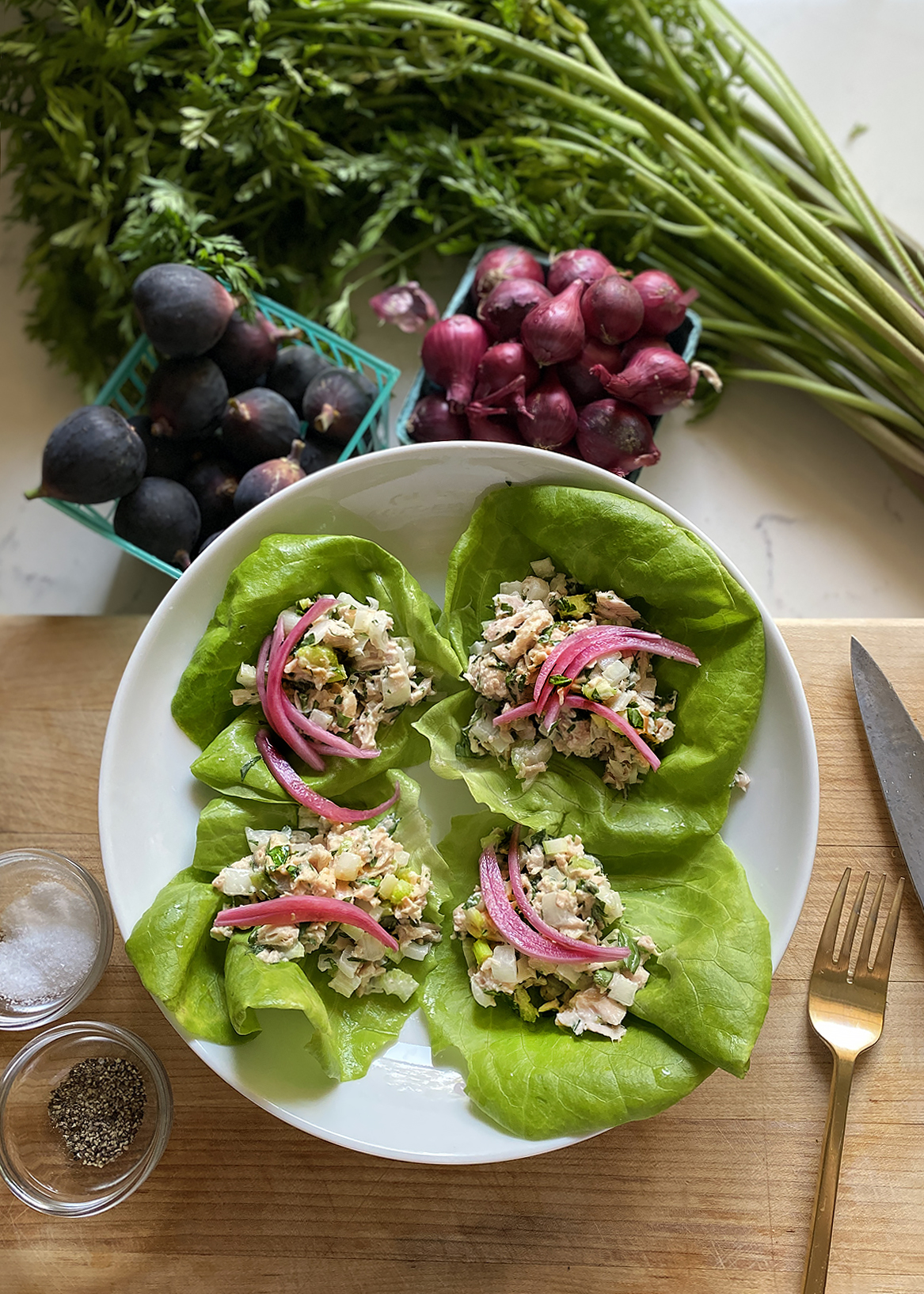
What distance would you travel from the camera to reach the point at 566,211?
2.05 meters

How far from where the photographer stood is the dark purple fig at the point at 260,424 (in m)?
1.96

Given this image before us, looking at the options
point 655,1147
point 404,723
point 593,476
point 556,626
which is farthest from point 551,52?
point 655,1147

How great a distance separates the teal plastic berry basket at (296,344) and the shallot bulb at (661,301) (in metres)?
0.53

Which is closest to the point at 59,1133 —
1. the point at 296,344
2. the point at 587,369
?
the point at 296,344

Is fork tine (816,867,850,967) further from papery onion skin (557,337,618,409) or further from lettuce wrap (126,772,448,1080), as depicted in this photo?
papery onion skin (557,337,618,409)

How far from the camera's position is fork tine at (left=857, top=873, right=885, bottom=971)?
1765mm

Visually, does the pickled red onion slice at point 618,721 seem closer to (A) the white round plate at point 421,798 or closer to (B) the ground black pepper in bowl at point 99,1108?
(A) the white round plate at point 421,798

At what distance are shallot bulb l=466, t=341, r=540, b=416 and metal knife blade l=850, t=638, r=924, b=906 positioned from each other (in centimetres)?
83

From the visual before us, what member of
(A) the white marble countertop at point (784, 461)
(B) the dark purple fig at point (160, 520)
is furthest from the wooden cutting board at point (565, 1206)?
(B) the dark purple fig at point (160, 520)

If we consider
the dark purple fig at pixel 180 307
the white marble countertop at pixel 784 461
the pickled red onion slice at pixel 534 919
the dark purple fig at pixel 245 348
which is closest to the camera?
the pickled red onion slice at pixel 534 919

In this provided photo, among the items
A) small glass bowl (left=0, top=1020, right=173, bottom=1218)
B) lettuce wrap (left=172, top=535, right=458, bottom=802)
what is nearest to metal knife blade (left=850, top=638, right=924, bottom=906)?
lettuce wrap (left=172, top=535, right=458, bottom=802)

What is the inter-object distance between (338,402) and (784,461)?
1.04 meters

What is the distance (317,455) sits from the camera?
6.61ft

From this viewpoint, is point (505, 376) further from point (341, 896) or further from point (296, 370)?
point (341, 896)
